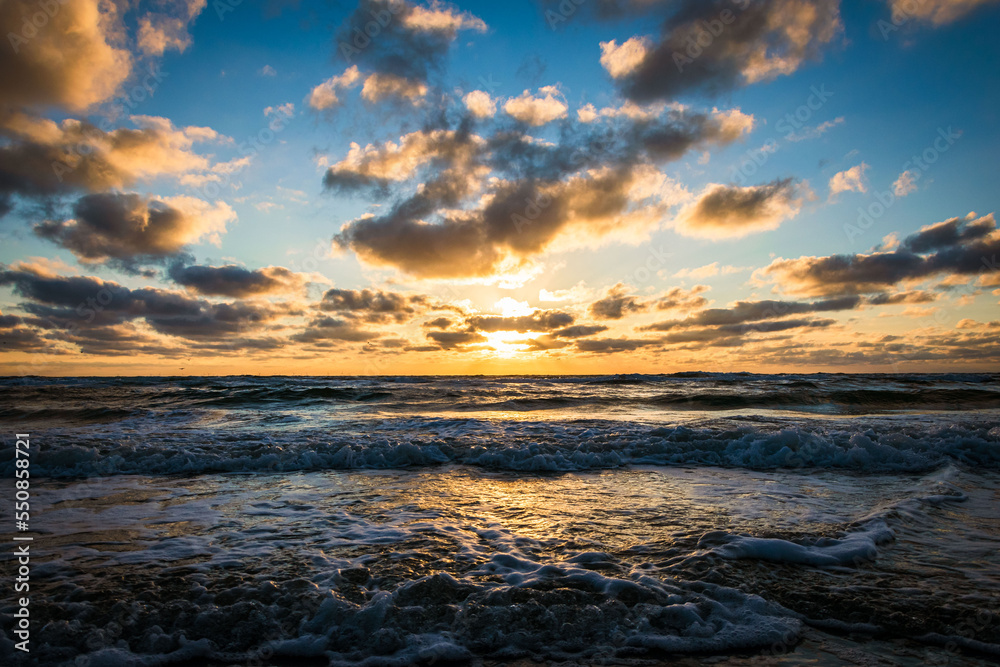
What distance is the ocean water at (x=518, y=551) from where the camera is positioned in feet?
10.2

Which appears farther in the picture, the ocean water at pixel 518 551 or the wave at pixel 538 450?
the wave at pixel 538 450

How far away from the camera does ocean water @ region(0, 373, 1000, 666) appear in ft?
10.2

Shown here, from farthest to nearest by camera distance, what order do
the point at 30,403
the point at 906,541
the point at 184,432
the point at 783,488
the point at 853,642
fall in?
the point at 30,403, the point at 184,432, the point at 783,488, the point at 906,541, the point at 853,642

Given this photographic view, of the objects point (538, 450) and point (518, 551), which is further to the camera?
point (538, 450)

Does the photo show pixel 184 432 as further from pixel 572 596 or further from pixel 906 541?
pixel 906 541

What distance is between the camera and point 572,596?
3.64m

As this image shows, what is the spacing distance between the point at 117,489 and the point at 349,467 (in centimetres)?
359

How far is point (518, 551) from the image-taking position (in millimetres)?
4551

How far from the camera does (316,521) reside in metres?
5.54

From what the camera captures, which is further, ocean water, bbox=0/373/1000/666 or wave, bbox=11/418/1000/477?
wave, bbox=11/418/1000/477

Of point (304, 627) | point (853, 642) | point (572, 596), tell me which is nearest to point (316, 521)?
point (304, 627)

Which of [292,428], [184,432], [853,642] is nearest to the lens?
[853,642]

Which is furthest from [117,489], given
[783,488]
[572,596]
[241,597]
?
[783,488]

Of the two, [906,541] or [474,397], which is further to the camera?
[474,397]
